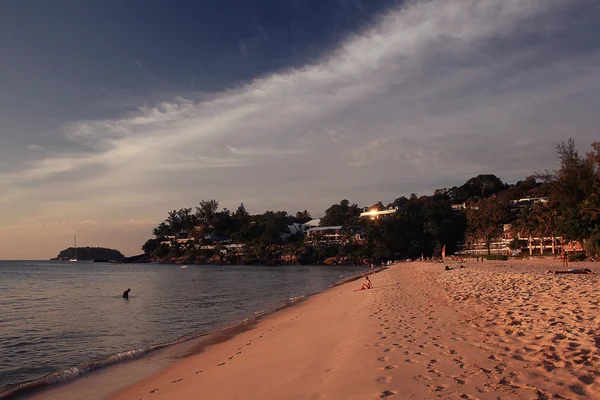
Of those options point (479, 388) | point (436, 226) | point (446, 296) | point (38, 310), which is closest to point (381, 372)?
point (479, 388)

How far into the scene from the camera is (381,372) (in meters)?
6.92

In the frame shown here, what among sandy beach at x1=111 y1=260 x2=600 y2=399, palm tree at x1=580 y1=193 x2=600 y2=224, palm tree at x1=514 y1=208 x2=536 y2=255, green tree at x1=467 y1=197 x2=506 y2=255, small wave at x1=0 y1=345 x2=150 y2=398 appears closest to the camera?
sandy beach at x1=111 y1=260 x2=600 y2=399

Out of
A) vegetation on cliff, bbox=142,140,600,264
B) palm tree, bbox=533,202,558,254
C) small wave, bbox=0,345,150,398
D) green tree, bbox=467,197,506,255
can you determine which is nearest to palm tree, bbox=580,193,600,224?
vegetation on cliff, bbox=142,140,600,264

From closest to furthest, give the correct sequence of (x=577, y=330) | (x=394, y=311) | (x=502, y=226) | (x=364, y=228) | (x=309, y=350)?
1. (x=577, y=330)
2. (x=309, y=350)
3. (x=394, y=311)
4. (x=502, y=226)
5. (x=364, y=228)

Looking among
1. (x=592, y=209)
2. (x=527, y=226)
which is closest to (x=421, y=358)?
(x=592, y=209)

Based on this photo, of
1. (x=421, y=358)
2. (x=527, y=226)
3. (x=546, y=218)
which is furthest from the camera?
(x=527, y=226)

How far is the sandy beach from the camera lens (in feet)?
19.6

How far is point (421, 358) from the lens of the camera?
7.46 m

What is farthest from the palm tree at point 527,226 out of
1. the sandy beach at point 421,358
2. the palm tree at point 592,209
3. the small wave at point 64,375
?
the small wave at point 64,375

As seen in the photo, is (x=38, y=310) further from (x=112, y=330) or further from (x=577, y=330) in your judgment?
(x=577, y=330)

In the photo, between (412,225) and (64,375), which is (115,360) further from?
(412,225)

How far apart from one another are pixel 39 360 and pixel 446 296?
1476 cm

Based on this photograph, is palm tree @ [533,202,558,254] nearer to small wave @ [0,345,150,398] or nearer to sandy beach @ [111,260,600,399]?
sandy beach @ [111,260,600,399]

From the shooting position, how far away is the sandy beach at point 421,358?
5984 millimetres
